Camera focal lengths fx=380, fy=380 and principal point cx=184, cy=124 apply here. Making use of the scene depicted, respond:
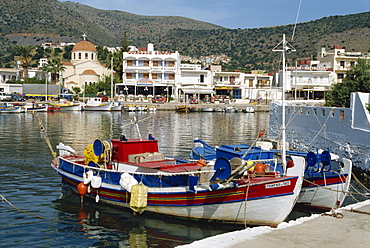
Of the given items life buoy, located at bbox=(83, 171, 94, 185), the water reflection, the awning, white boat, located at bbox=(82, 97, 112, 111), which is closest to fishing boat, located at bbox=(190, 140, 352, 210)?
the water reflection

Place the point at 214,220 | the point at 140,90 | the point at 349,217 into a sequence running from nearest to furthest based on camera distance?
the point at 349,217 → the point at 214,220 → the point at 140,90

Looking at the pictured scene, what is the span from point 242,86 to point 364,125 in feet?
263

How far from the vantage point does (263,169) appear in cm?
1523

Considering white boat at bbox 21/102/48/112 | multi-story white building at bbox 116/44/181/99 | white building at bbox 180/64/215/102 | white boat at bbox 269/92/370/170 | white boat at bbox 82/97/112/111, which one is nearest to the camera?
white boat at bbox 269/92/370/170

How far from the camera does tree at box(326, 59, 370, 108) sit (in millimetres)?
33875

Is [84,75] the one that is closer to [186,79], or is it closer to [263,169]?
[186,79]

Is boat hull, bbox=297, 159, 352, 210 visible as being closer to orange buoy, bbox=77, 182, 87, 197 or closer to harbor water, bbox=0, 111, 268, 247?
harbor water, bbox=0, 111, 268, 247

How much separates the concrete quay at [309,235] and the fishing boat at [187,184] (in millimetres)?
2111

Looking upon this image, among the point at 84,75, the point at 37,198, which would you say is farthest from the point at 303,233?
the point at 84,75

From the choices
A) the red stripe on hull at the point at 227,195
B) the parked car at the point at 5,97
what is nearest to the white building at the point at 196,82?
the parked car at the point at 5,97

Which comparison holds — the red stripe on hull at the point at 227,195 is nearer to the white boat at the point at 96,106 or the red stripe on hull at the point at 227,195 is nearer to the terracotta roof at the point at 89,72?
the white boat at the point at 96,106

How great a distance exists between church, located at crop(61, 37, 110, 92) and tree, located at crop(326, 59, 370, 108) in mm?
73483

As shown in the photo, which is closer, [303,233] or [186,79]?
[303,233]

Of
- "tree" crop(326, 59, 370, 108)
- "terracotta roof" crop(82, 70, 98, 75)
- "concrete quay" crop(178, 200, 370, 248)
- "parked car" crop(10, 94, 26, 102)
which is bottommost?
"concrete quay" crop(178, 200, 370, 248)
